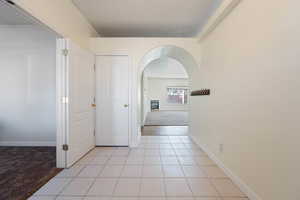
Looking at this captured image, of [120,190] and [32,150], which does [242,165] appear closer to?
[120,190]

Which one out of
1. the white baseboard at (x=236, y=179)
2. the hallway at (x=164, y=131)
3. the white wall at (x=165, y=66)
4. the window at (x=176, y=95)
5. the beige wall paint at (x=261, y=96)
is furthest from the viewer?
the window at (x=176, y=95)

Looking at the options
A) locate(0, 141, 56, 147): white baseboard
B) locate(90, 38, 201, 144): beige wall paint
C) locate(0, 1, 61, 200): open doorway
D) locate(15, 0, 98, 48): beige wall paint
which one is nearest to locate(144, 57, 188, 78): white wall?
locate(90, 38, 201, 144): beige wall paint

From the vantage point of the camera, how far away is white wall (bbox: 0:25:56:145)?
3.00m

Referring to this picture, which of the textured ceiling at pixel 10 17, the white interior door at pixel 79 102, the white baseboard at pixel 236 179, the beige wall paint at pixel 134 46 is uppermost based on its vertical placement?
the textured ceiling at pixel 10 17

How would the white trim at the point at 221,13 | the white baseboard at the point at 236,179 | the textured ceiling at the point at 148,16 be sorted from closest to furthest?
1. the white baseboard at the point at 236,179
2. the white trim at the point at 221,13
3. the textured ceiling at the point at 148,16

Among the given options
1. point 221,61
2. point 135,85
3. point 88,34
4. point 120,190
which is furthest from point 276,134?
point 88,34

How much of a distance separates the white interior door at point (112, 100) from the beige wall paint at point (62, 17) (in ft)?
1.92

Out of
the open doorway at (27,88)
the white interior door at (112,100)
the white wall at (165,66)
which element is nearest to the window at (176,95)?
the white wall at (165,66)

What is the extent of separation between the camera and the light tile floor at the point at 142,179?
5.32 ft

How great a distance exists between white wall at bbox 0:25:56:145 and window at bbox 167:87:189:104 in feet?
29.4

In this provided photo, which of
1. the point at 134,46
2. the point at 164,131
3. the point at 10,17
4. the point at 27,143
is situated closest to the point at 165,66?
the point at 164,131

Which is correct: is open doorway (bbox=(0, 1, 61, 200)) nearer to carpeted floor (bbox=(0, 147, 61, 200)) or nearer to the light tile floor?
carpeted floor (bbox=(0, 147, 61, 200))

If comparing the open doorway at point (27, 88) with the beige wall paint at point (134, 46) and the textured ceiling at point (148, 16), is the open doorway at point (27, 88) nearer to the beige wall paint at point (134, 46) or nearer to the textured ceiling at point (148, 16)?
the beige wall paint at point (134, 46)

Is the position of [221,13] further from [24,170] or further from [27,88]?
[27,88]
